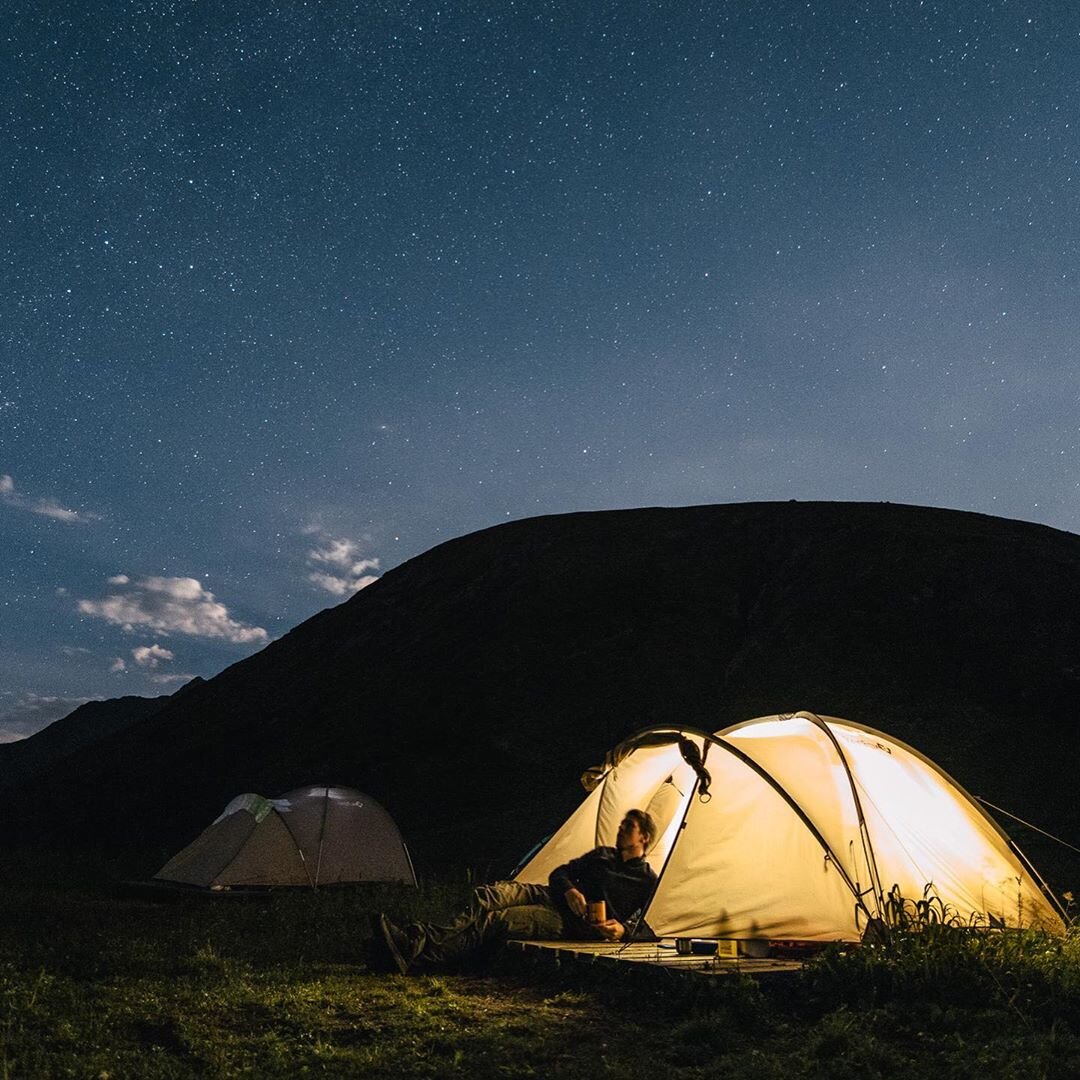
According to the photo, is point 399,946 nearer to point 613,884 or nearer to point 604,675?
point 613,884

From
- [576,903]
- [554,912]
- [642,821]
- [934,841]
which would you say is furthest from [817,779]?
[554,912]

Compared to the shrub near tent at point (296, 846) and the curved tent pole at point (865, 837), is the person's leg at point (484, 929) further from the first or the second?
the shrub near tent at point (296, 846)

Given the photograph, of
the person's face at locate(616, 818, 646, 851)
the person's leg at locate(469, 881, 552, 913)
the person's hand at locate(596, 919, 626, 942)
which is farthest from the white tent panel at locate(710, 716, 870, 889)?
the person's leg at locate(469, 881, 552, 913)

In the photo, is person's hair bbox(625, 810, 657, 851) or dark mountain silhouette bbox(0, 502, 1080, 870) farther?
dark mountain silhouette bbox(0, 502, 1080, 870)

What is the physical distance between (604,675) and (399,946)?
44.6 metres

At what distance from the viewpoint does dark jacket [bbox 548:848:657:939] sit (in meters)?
12.1

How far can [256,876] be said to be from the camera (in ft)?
65.6

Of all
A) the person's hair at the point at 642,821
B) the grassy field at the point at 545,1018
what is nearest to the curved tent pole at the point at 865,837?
the grassy field at the point at 545,1018

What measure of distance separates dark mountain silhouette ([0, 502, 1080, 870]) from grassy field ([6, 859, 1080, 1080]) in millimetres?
20821

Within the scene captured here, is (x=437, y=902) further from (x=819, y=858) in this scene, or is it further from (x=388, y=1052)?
(x=388, y=1052)

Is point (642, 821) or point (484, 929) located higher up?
point (642, 821)

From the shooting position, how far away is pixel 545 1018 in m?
9.23

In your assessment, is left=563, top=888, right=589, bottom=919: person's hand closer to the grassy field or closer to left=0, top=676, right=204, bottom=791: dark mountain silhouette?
the grassy field

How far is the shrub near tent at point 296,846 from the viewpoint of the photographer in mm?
20141
